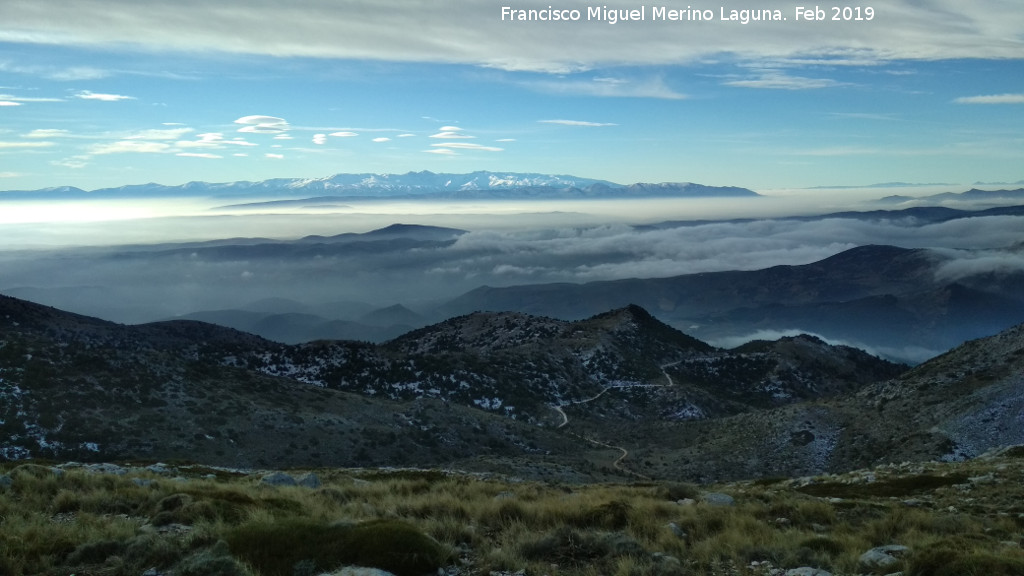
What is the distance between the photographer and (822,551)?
1254 cm

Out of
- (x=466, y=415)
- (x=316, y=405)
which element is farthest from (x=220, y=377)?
(x=466, y=415)

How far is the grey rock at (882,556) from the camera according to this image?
461 inches

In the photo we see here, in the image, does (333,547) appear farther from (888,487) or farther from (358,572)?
(888,487)

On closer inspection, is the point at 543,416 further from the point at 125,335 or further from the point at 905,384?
the point at 125,335

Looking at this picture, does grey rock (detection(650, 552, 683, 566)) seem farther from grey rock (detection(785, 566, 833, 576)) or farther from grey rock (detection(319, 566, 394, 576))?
grey rock (detection(319, 566, 394, 576))

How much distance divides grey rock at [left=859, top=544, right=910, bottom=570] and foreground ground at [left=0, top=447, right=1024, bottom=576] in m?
0.03

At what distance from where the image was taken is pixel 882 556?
1199cm

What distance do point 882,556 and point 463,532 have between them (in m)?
7.27

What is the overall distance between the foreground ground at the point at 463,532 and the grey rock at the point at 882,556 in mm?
27

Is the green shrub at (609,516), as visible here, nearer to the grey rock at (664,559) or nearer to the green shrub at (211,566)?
the grey rock at (664,559)

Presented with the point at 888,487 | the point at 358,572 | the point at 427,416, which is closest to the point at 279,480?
the point at 358,572

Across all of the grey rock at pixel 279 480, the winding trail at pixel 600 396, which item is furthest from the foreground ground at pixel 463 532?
the winding trail at pixel 600 396

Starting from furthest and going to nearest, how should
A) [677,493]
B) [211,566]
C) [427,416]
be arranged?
[427,416], [677,493], [211,566]

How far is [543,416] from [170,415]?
50250 millimetres
